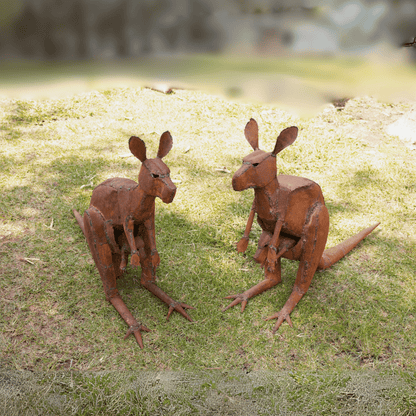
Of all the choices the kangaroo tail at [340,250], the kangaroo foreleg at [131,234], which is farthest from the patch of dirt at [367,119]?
the kangaroo foreleg at [131,234]

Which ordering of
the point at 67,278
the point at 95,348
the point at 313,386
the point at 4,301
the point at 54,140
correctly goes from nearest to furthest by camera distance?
the point at 313,386 < the point at 95,348 < the point at 4,301 < the point at 67,278 < the point at 54,140

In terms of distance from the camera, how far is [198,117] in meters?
6.86

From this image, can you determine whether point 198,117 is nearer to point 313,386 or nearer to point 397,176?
point 397,176

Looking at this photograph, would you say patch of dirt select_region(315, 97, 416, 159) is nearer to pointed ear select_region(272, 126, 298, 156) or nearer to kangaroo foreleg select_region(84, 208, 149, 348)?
pointed ear select_region(272, 126, 298, 156)

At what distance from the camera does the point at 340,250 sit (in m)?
3.89

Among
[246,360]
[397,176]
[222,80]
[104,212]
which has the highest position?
[222,80]

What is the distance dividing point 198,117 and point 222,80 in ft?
21.5

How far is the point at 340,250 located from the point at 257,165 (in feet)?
5.41

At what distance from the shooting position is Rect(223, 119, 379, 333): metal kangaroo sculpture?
2.74m

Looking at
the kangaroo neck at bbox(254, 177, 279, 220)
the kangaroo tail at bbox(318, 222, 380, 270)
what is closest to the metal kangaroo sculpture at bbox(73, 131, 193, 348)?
the kangaroo neck at bbox(254, 177, 279, 220)

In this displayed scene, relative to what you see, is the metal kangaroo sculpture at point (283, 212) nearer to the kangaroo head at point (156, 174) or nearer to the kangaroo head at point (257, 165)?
the kangaroo head at point (257, 165)

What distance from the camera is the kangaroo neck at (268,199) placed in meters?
2.89

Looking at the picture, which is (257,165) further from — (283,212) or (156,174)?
(156,174)

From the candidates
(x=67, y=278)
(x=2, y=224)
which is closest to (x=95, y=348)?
(x=67, y=278)
